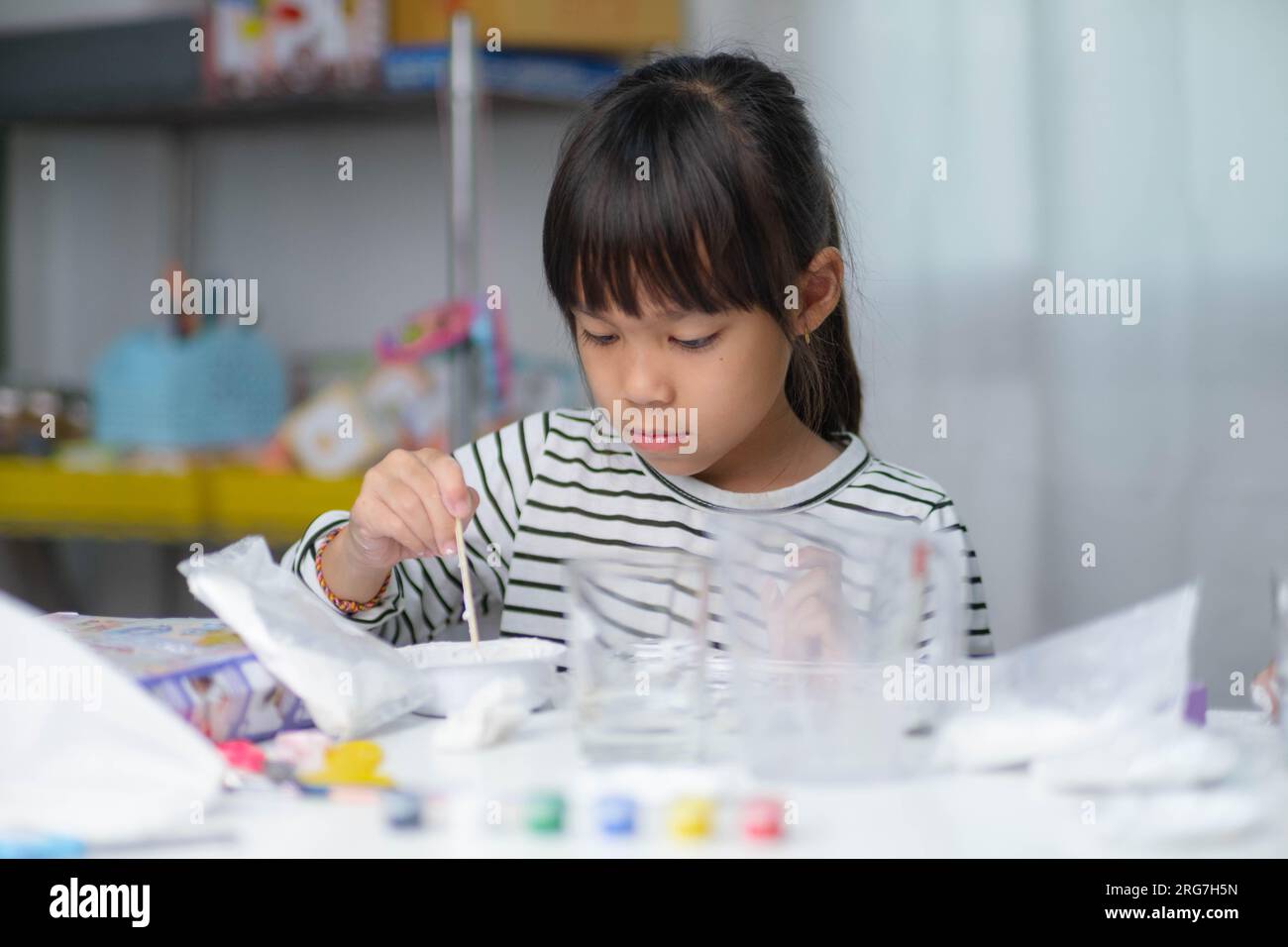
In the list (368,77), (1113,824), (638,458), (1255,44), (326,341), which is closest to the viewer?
(1113,824)

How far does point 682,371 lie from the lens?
95cm

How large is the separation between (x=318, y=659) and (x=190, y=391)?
1764 mm

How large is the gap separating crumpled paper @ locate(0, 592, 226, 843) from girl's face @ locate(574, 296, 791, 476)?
45 cm

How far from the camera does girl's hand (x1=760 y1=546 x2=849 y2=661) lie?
1.97 ft

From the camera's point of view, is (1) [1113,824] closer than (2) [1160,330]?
Yes

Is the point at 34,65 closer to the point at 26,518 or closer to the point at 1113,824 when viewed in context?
the point at 26,518

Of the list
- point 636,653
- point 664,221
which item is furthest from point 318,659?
point 664,221

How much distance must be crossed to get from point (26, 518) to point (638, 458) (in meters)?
1.57

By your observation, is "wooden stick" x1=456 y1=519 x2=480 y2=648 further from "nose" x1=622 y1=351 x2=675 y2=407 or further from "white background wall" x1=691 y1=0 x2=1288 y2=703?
"white background wall" x1=691 y1=0 x2=1288 y2=703

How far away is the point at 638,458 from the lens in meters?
1.17

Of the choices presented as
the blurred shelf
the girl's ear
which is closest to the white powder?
the girl's ear

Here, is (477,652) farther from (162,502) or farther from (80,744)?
(162,502)

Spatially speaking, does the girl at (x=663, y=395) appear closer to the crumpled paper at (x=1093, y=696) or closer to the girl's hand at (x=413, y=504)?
the girl's hand at (x=413, y=504)

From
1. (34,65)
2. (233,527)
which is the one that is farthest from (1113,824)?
(34,65)
